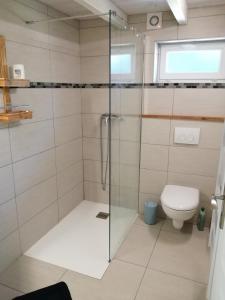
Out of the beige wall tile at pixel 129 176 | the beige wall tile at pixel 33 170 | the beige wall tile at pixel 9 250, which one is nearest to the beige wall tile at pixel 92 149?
the beige wall tile at pixel 129 176

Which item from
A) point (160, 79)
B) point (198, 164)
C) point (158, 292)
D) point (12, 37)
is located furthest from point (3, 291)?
point (160, 79)

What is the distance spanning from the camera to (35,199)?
2418mm

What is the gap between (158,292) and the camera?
192 cm

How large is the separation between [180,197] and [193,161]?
1.59ft

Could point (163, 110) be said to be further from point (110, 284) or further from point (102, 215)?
point (110, 284)

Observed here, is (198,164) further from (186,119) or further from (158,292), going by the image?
(158,292)

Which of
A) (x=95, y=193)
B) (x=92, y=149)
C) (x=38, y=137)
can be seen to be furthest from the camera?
(x=95, y=193)

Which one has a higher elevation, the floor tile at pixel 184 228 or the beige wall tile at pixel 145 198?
the beige wall tile at pixel 145 198

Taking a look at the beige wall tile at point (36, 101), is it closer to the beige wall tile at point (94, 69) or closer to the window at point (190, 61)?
the beige wall tile at point (94, 69)

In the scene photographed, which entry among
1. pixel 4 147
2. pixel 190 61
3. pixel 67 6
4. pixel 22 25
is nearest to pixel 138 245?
pixel 4 147

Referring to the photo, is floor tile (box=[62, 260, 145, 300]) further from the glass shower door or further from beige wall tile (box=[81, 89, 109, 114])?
beige wall tile (box=[81, 89, 109, 114])

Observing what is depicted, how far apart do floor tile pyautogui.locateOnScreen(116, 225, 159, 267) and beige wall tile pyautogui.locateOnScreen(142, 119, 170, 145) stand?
102 centimetres

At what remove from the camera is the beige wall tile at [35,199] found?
7.37 ft

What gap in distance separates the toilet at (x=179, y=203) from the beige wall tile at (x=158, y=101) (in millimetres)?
893
